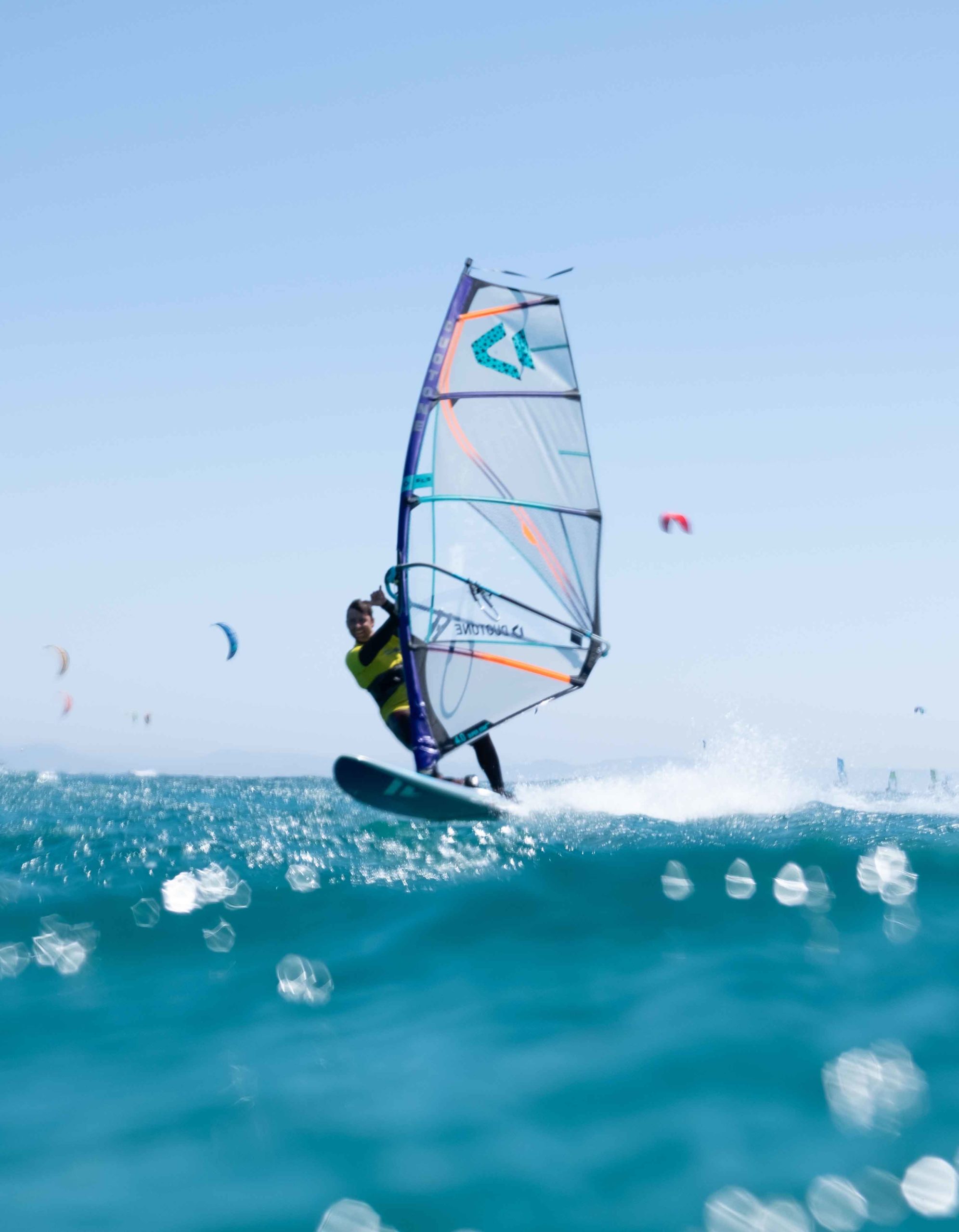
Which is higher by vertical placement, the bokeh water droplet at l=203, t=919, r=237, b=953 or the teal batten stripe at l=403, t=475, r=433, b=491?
the teal batten stripe at l=403, t=475, r=433, b=491

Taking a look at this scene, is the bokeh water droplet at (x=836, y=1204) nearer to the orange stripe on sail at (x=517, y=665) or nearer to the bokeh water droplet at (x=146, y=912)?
the bokeh water droplet at (x=146, y=912)

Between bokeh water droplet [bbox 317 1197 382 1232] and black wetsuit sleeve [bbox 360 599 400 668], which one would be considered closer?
bokeh water droplet [bbox 317 1197 382 1232]

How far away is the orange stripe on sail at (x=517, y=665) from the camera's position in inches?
427

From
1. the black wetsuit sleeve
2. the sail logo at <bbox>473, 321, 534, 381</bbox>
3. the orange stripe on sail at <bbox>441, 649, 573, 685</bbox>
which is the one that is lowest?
the orange stripe on sail at <bbox>441, 649, 573, 685</bbox>

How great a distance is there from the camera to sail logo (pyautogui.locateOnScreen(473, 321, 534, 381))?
11055mm

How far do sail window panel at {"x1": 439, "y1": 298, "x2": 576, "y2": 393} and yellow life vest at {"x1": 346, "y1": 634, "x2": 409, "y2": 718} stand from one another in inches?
115

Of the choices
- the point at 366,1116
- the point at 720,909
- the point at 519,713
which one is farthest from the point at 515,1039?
the point at 519,713

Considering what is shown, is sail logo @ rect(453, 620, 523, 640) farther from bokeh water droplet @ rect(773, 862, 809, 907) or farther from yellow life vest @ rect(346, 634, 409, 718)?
bokeh water droplet @ rect(773, 862, 809, 907)

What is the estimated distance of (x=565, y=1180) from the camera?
10.3 feet

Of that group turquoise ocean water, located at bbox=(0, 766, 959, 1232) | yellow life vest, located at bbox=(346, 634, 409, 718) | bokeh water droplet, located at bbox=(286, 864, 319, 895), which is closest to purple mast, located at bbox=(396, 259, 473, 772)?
yellow life vest, located at bbox=(346, 634, 409, 718)

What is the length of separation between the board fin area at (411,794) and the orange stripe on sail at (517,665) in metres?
1.55

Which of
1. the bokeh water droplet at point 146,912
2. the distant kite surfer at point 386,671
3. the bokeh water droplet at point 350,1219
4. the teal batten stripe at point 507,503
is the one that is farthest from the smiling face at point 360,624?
the bokeh water droplet at point 350,1219

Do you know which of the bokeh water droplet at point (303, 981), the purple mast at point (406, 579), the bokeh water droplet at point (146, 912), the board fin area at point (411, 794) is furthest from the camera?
the purple mast at point (406, 579)

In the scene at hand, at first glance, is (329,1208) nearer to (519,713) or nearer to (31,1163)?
(31,1163)
